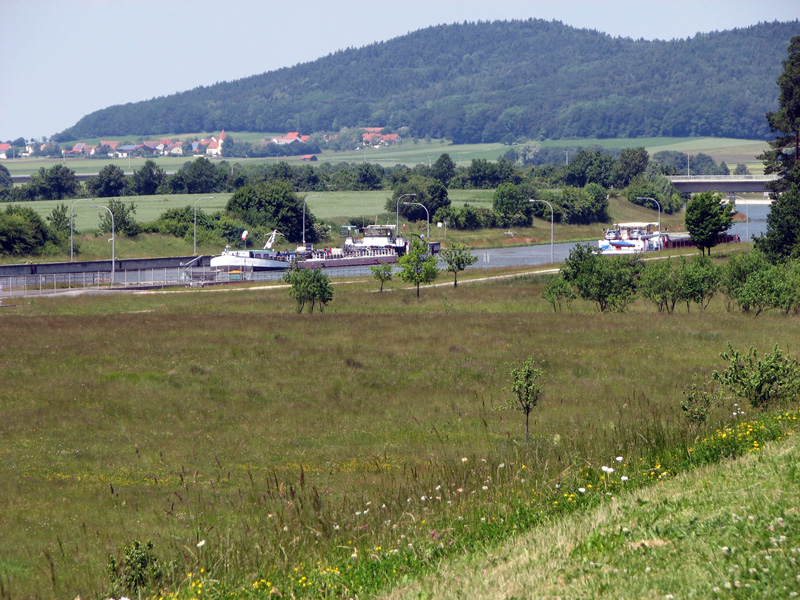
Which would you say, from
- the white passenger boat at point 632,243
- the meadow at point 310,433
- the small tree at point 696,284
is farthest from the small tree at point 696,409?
the white passenger boat at point 632,243

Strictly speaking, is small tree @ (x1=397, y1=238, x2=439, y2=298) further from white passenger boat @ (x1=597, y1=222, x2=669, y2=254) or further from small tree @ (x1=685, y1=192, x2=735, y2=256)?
white passenger boat @ (x1=597, y1=222, x2=669, y2=254)

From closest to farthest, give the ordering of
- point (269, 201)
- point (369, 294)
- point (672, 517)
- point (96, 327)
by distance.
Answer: point (672, 517), point (96, 327), point (369, 294), point (269, 201)

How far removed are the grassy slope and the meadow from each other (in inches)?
31.2

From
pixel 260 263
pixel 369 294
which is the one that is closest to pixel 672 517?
pixel 369 294

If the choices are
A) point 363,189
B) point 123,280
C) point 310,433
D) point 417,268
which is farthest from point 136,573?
point 363,189

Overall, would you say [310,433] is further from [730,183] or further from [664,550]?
[730,183]

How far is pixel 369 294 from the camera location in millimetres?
60625

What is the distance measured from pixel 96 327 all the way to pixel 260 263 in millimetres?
51972

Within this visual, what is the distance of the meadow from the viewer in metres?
10.1

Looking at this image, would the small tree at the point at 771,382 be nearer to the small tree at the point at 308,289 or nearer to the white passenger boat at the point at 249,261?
the small tree at the point at 308,289

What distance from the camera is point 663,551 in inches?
Answer: 306

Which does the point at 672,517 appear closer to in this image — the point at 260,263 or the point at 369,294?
the point at 369,294

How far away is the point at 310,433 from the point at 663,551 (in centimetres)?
1494

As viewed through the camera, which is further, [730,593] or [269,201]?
[269,201]
